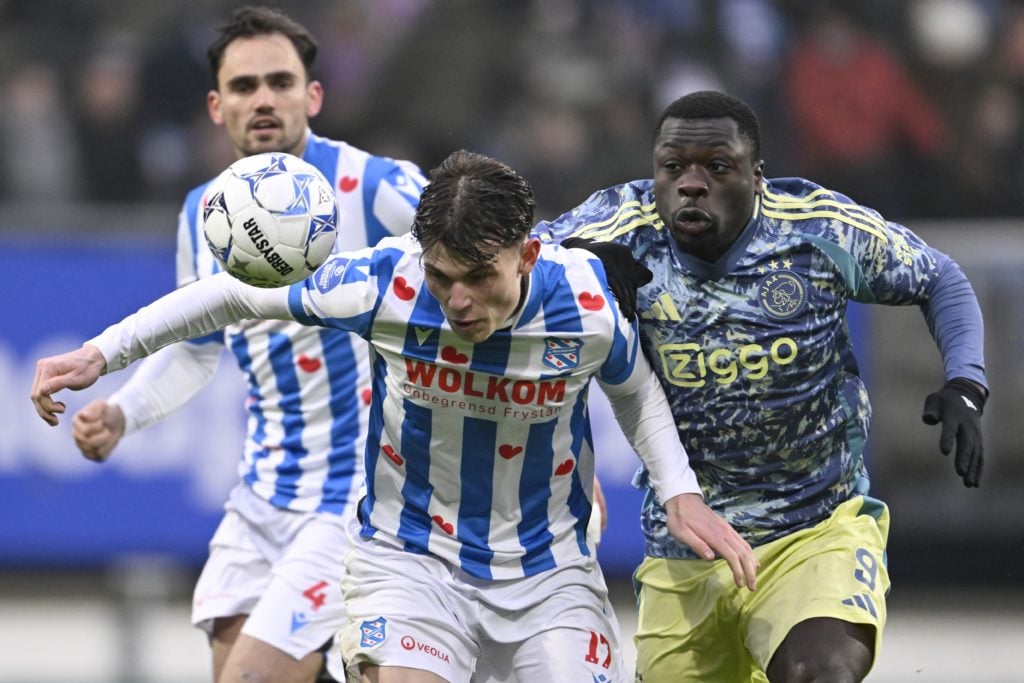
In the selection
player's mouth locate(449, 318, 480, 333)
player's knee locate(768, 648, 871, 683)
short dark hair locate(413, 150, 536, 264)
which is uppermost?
short dark hair locate(413, 150, 536, 264)

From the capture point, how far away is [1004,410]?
953 cm

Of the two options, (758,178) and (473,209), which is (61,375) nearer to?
(473,209)

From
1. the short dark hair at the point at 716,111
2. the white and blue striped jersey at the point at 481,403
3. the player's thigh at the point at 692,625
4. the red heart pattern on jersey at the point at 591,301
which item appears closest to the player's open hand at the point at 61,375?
the white and blue striped jersey at the point at 481,403

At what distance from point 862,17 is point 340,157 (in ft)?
19.7

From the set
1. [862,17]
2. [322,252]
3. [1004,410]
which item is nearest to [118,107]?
[862,17]

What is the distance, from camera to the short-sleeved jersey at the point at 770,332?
4.94 metres

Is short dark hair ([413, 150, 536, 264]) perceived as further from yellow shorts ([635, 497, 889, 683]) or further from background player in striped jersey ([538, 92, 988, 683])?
yellow shorts ([635, 497, 889, 683])

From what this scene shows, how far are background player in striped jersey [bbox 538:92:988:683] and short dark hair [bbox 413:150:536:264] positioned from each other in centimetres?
50

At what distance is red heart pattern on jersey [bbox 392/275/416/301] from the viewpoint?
14.9 ft

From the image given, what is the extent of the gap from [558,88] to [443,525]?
269 inches

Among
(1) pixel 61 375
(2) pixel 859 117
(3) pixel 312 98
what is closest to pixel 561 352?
(1) pixel 61 375

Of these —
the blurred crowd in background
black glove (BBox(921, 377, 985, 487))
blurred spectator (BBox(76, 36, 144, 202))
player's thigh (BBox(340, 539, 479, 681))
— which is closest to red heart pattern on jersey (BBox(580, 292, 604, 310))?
player's thigh (BBox(340, 539, 479, 681))

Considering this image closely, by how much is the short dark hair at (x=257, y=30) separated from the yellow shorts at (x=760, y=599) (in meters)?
2.29

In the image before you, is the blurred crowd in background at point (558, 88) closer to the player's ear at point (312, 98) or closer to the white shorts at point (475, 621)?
the player's ear at point (312, 98)
